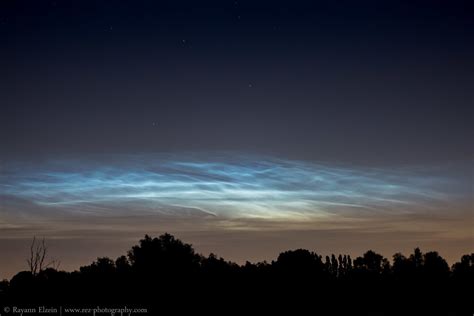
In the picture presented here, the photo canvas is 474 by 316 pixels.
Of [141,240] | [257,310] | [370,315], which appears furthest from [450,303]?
[141,240]

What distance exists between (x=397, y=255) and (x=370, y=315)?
143 metres

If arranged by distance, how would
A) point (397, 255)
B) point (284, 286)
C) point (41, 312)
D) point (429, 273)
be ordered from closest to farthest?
point (41, 312)
point (284, 286)
point (429, 273)
point (397, 255)

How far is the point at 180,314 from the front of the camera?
201ft

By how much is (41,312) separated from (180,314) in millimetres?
14186

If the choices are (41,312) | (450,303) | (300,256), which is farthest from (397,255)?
(41,312)

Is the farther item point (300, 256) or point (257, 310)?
point (300, 256)

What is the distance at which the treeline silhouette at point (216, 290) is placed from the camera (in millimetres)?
65375

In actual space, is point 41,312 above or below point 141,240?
below

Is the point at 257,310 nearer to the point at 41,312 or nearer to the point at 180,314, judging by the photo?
the point at 180,314

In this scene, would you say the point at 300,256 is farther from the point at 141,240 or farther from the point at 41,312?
the point at 41,312

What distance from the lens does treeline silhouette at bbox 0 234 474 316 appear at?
6538 centimetres

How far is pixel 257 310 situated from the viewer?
63.2 meters


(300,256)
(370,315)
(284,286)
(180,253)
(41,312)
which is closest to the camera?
(41,312)

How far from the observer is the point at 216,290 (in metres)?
67.8
